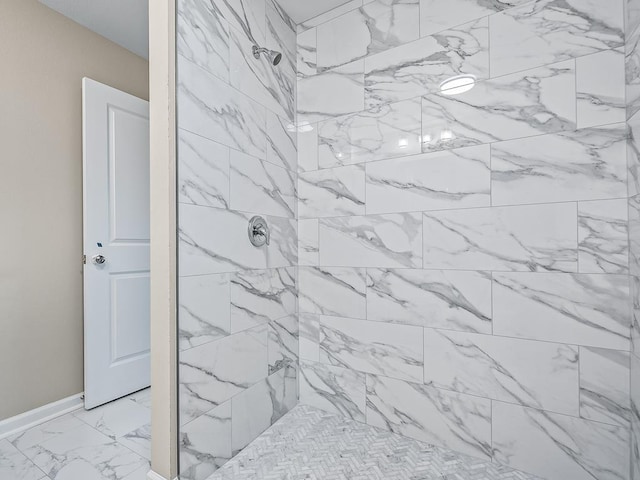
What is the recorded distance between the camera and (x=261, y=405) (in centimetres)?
165

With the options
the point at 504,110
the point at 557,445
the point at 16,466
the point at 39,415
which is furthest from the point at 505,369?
the point at 39,415

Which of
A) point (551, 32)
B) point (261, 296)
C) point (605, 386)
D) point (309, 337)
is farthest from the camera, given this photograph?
point (309, 337)

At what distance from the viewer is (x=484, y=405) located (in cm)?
143

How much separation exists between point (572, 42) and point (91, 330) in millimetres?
2854

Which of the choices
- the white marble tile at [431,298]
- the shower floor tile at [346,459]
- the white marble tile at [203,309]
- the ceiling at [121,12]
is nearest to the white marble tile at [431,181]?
the white marble tile at [431,298]

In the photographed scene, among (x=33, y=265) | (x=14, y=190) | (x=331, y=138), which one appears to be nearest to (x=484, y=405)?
(x=331, y=138)

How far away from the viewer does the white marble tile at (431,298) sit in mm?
1454

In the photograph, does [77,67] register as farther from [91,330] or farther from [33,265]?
[91,330]

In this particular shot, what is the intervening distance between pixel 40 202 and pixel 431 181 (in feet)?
7.22

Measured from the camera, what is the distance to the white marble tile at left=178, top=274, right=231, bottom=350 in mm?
1281

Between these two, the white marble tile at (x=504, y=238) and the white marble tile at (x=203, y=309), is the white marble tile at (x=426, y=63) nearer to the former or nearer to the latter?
the white marble tile at (x=504, y=238)

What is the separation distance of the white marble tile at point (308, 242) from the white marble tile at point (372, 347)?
0.36 metres

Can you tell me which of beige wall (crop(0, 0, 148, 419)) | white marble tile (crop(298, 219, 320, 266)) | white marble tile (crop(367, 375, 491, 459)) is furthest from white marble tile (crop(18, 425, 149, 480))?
white marble tile (crop(298, 219, 320, 266))

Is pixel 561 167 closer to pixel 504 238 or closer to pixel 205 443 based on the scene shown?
pixel 504 238
